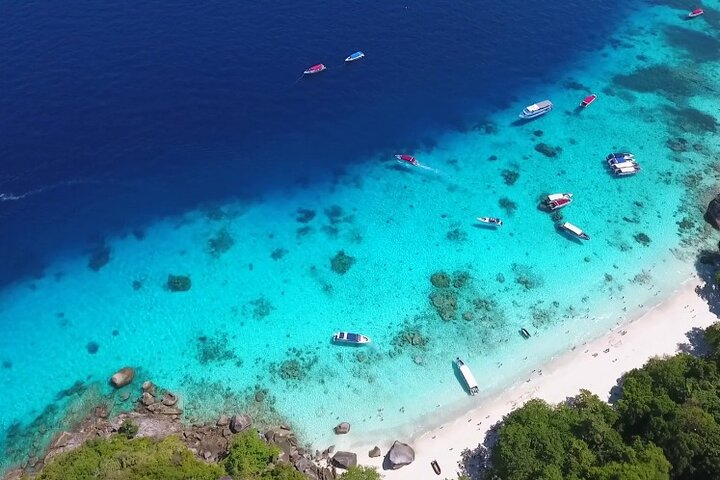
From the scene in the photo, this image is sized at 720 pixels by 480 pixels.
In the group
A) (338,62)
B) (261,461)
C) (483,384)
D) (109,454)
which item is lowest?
(483,384)

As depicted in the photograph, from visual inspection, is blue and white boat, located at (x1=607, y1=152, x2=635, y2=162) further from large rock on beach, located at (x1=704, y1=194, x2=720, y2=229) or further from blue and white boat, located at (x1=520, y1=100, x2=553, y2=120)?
blue and white boat, located at (x1=520, y1=100, x2=553, y2=120)

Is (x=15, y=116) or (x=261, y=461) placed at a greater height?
(x=15, y=116)

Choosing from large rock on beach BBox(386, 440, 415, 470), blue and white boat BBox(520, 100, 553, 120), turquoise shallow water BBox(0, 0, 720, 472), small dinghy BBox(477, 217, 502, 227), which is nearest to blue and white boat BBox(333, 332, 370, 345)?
turquoise shallow water BBox(0, 0, 720, 472)

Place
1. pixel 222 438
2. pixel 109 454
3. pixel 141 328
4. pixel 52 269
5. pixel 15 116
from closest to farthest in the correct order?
pixel 109 454 → pixel 222 438 → pixel 141 328 → pixel 52 269 → pixel 15 116

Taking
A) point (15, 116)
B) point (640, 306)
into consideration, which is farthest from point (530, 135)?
point (15, 116)

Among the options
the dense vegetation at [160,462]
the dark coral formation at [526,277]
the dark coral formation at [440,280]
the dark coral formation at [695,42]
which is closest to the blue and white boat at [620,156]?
the dark coral formation at [526,277]

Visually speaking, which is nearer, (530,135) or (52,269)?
(52,269)

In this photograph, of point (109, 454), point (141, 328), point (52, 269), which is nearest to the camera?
point (109, 454)

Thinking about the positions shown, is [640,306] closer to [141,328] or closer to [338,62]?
[141,328]
